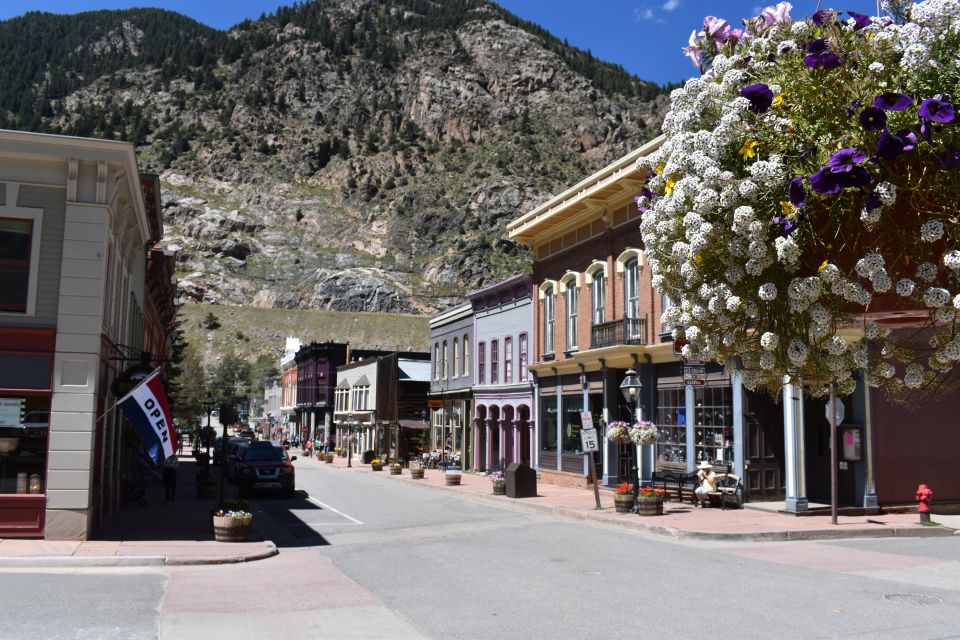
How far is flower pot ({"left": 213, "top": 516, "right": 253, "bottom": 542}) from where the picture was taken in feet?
53.3

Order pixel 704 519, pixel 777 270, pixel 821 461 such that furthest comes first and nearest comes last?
1. pixel 821 461
2. pixel 704 519
3. pixel 777 270

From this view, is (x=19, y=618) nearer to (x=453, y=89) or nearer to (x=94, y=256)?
(x=94, y=256)

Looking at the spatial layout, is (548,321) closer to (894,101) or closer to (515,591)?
(515,591)

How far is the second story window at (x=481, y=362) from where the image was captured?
1621 inches

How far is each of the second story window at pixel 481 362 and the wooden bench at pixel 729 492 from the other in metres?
19.3

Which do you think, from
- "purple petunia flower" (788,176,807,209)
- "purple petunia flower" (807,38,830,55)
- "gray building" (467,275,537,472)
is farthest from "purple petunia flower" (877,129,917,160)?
"gray building" (467,275,537,472)

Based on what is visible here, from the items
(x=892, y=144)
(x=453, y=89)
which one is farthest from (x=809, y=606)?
(x=453, y=89)

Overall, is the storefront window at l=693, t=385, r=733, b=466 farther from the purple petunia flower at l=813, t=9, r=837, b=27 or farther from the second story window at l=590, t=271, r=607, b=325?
the purple petunia flower at l=813, t=9, r=837, b=27

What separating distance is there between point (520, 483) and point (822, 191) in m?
23.6

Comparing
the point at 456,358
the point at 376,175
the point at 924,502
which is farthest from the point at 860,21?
the point at 376,175

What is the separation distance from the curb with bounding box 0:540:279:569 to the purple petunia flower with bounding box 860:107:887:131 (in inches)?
516

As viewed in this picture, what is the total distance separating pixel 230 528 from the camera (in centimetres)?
1623

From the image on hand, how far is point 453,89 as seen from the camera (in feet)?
640

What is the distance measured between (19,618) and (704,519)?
1492cm
